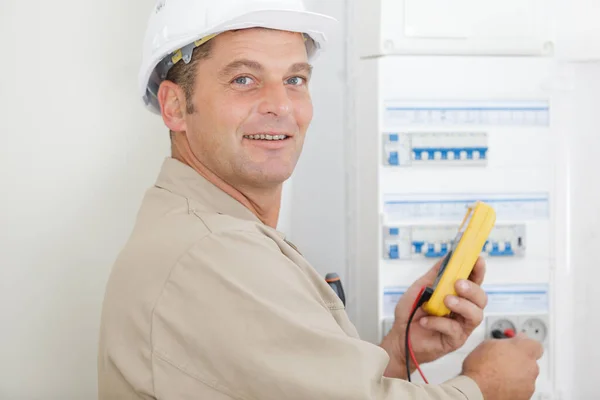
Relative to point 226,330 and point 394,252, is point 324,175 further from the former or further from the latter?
point 226,330

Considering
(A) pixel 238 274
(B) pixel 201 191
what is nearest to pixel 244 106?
(B) pixel 201 191

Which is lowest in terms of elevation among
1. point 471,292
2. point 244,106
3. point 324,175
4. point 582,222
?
point 471,292

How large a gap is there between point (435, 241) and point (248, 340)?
0.58 meters

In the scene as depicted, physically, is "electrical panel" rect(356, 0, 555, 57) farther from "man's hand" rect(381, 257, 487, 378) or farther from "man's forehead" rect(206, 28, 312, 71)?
"man's hand" rect(381, 257, 487, 378)

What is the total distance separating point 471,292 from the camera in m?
1.17

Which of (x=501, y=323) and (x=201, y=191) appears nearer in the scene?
(x=201, y=191)

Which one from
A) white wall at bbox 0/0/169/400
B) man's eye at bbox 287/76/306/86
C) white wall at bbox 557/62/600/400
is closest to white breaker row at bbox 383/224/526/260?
white wall at bbox 557/62/600/400

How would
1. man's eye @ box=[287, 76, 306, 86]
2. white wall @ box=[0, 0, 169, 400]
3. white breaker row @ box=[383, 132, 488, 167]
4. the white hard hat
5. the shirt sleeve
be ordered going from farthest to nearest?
white wall @ box=[0, 0, 169, 400]
white breaker row @ box=[383, 132, 488, 167]
man's eye @ box=[287, 76, 306, 86]
the white hard hat
the shirt sleeve

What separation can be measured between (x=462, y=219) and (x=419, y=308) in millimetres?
195

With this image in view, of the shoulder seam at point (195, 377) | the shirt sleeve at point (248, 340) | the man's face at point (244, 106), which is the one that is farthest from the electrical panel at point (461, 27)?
the shoulder seam at point (195, 377)

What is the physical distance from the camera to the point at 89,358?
4.78 ft

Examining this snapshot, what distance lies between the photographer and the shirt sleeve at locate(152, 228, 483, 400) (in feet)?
2.67

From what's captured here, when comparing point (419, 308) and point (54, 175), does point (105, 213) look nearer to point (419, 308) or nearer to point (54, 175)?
point (54, 175)

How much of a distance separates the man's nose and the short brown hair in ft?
0.37
